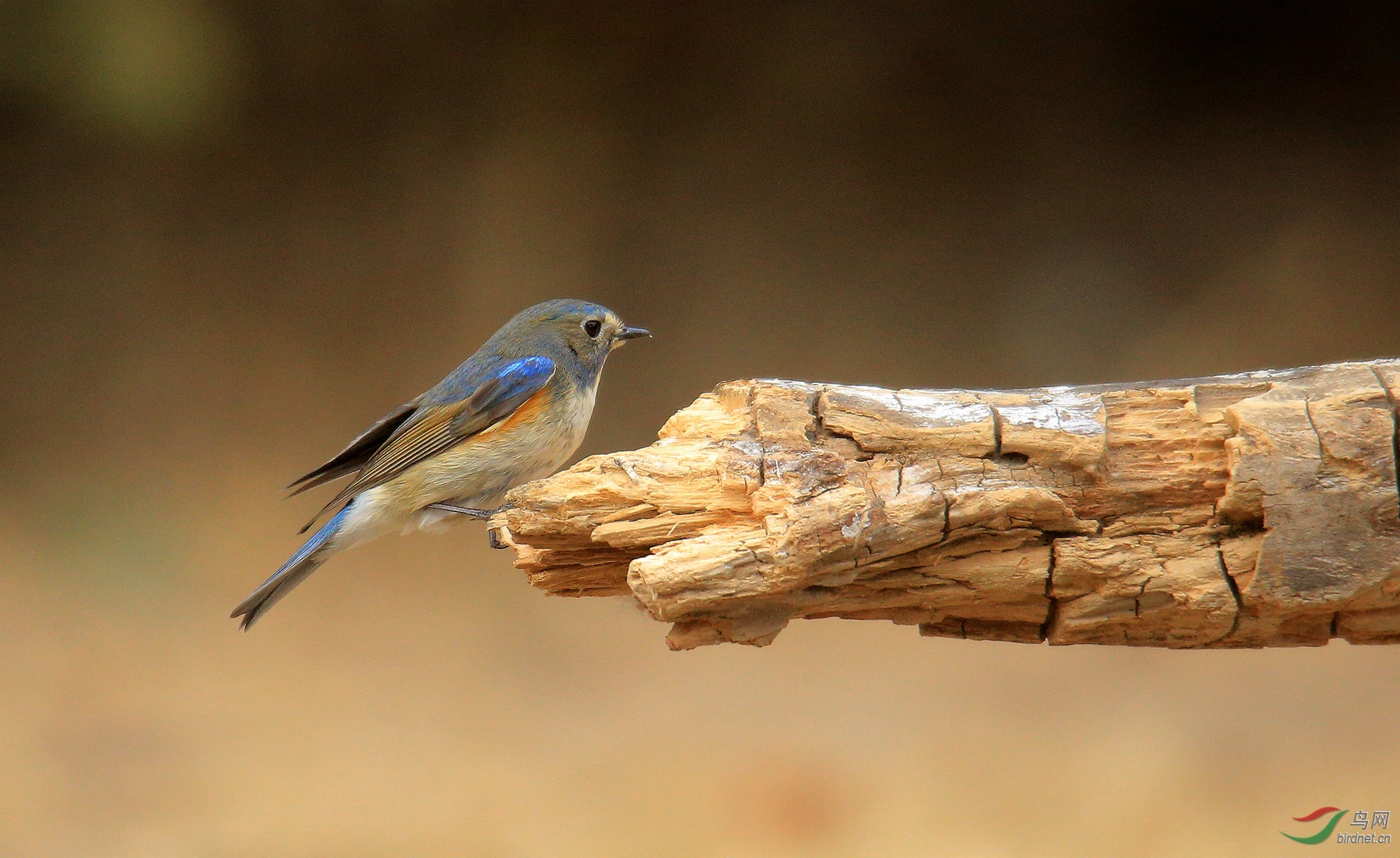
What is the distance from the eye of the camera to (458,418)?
355cm

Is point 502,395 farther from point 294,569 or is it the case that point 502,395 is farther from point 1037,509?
point 1037,509

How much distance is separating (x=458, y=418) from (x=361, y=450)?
0.58 m

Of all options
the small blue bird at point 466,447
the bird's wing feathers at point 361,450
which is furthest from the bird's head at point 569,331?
the bird's wing feathers at point 361,450

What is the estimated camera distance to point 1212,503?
243cm

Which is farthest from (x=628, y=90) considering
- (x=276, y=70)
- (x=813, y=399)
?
(x=813, y=399)

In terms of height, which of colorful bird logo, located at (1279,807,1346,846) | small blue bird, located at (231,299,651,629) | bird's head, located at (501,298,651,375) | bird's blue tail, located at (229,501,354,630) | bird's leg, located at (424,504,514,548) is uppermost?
bird's head, located at (501,298,651,375)

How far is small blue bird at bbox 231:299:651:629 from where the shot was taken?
3.48 m

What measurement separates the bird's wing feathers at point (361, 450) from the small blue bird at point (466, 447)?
1 cm

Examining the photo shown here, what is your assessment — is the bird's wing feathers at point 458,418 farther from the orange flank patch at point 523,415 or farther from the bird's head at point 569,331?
the bird's head at point 569,331

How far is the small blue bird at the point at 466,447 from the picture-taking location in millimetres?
3480

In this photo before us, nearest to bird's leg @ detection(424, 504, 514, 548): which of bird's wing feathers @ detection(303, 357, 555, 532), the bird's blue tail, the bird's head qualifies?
bird's wing feathers @ detection(303, 357, 555, 532)

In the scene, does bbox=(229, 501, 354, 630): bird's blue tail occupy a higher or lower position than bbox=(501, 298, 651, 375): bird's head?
lower

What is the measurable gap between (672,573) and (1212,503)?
130cm

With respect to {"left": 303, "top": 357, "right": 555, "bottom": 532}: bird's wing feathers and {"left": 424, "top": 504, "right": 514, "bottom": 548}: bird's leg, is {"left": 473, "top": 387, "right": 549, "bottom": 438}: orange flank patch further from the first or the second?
{"left": 424, "top": 504, "right": 514, "bottom": 548}: bird's leg
